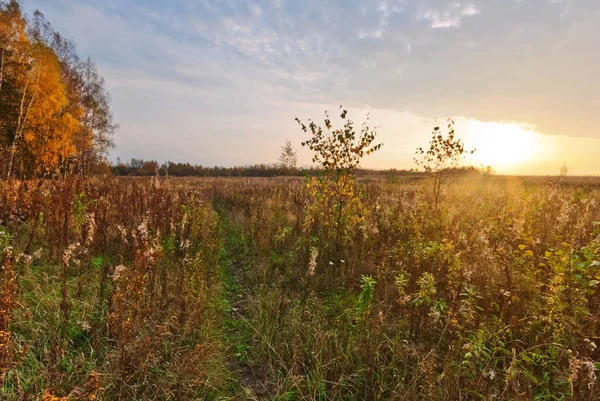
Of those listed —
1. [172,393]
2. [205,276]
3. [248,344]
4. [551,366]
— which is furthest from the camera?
[205,276]

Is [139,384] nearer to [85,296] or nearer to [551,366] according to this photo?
[85,296]

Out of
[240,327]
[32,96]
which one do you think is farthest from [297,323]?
[32,96]

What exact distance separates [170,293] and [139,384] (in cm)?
137

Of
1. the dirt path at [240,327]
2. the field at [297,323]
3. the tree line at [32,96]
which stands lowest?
the dirt path at [240,327]

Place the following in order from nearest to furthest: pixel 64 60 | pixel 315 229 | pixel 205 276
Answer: pixel 205 276 → pixel 315 229 → pixel 64 60

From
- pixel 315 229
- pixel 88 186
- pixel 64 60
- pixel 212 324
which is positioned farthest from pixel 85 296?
pixel 64 60

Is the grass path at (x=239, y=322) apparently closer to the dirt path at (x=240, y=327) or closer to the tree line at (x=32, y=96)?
the dirt path at (x=240, y=327)

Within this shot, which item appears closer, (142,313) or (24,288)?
(142,313)

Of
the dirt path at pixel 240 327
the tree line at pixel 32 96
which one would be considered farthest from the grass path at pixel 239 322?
the tree line at pixel 32 96

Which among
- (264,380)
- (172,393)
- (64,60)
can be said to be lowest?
(264,380)

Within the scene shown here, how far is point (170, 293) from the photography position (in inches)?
152

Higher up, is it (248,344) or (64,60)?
(64,60)

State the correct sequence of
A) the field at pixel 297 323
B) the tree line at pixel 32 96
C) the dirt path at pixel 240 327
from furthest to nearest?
the tree line at pixel 32 96 → the dirt path at pixel 240 327 → the field at pixel 297 323

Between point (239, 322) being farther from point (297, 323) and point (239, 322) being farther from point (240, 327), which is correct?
point (297, 323)
